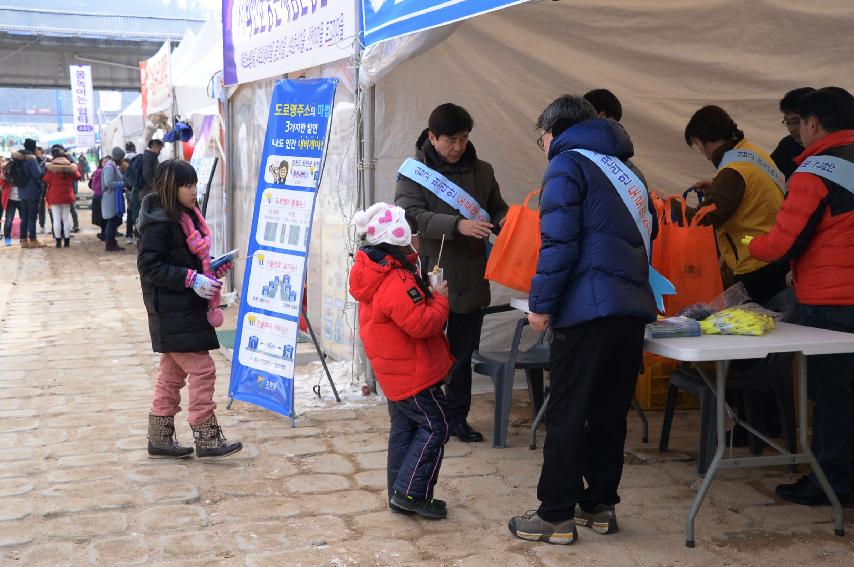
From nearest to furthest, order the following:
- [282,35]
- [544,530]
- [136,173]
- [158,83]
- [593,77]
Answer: [544,530] → [593,77] → [282,35] → [136,173] → [158,83]

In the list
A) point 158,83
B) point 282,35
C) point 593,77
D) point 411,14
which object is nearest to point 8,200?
point 158,83

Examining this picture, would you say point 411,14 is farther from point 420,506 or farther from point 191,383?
point 420,506

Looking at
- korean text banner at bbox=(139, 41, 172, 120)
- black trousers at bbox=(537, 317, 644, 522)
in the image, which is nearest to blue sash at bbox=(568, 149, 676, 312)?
black trousers at bbox=(537, 317, 644, 522)

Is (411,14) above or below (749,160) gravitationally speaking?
above

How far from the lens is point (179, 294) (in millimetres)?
4609

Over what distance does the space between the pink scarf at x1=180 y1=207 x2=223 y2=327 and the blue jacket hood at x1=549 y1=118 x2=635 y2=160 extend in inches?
79.3

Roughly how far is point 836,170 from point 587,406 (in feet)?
5.01

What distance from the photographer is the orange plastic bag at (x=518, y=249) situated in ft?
14.1

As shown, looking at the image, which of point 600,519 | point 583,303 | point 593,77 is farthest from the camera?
point 593,77

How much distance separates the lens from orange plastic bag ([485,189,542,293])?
4.29 metres

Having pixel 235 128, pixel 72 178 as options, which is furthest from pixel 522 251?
pixel 72 178

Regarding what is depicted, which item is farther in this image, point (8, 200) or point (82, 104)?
point (82, 104)

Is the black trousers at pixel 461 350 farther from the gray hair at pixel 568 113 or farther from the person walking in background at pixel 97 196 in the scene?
the person walking in background at pixel 97 196

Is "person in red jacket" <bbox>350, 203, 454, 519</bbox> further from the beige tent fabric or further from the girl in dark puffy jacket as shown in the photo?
the beige tent fabric
